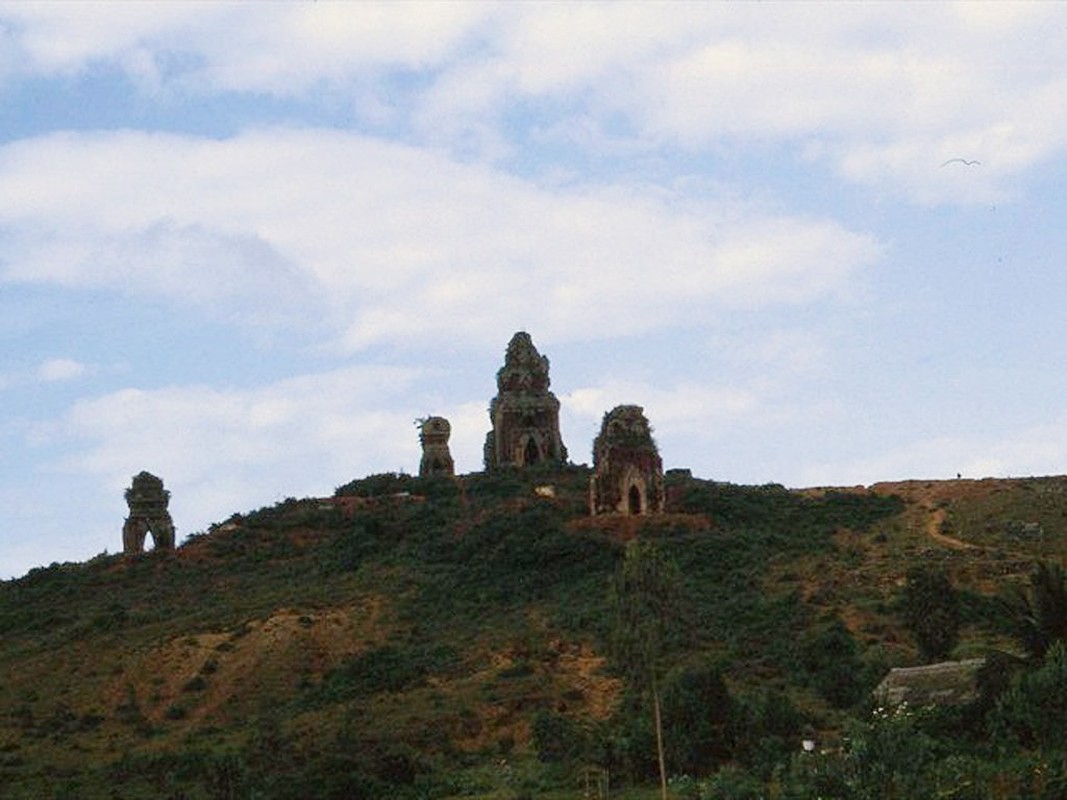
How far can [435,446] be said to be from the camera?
92312 mm

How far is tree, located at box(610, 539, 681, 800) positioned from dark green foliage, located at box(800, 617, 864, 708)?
11504 mm

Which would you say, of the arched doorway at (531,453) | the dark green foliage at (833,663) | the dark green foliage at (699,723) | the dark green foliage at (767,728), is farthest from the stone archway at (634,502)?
the dark green foliage at (699,723)

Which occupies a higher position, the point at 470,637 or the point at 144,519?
the point at 144,519

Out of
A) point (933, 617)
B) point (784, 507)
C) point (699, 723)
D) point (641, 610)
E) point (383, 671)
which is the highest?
point (784, 507)

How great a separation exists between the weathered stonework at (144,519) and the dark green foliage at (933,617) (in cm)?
4195

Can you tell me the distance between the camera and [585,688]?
51.0m

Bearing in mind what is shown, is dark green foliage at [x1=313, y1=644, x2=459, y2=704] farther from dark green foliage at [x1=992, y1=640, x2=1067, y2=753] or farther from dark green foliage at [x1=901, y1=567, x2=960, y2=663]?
dark green foliage at [x1=992, y1=640, x2=1067, y2=753]

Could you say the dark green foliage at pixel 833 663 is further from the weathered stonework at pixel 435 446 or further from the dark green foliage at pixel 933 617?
the weathered stonework at pixel 435 446

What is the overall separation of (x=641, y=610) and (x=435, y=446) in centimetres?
5747

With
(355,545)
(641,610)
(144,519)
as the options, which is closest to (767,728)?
(641,610)

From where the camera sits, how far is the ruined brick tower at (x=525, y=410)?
3497 inches

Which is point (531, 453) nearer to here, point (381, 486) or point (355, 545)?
point (381, 486)

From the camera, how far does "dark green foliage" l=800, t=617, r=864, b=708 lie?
152 feet

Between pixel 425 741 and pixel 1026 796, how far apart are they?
19.8m
